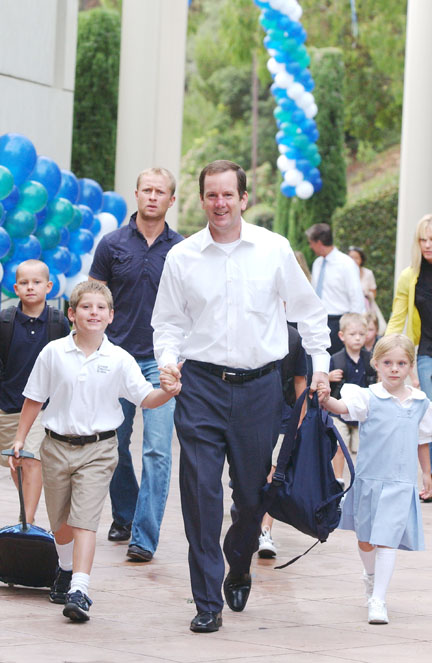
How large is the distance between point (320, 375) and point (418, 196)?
39.9ft

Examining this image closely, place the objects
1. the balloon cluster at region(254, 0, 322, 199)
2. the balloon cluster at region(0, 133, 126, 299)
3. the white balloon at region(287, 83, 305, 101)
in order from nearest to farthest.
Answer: the balloon cluster at region(0, 133, 126, 299) < the balloon cluster at region(254, 0, 322, 199) < the white balloon at region(287, 83, 305, 101)

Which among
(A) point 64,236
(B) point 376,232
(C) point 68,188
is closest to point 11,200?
(A) point 64,236

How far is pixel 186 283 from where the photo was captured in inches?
216

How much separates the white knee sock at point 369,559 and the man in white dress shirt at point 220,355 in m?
0.58

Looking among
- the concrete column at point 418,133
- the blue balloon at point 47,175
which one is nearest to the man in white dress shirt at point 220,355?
the blue balloon at point 47,175

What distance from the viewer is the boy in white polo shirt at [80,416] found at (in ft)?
18.6

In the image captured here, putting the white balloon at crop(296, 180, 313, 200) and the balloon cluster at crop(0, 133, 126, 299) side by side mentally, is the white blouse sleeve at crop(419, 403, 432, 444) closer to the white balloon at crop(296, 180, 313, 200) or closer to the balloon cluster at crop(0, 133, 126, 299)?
the balloon cluster at crop(0, 133, 126, 299)

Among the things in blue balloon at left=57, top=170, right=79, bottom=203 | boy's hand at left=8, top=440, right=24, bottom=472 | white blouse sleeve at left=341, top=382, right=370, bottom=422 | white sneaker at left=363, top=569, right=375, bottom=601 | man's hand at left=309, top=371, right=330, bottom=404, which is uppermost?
blue balloon at left=57, top=170, right=79, bottom=203

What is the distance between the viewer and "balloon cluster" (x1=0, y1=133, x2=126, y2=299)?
10.6m

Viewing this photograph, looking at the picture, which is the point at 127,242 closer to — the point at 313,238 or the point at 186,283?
the point at 186,283

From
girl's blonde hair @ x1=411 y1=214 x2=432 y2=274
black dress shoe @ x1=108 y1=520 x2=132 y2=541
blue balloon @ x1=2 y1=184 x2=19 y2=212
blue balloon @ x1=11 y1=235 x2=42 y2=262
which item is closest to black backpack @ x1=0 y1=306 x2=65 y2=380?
black dress shoe @ x1=108 y1=520 x2=132 y2=541

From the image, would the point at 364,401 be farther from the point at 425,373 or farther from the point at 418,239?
the point at 425,373

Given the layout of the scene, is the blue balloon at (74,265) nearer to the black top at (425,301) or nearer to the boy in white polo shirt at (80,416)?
the black top at (425,301)

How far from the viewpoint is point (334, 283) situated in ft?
39.9
